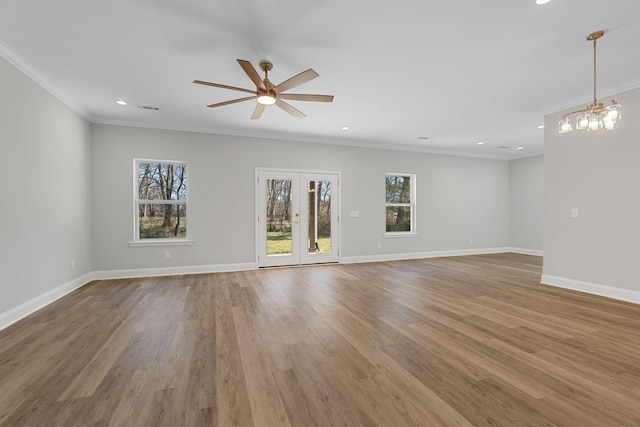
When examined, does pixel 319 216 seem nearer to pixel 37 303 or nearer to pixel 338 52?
pixel 338 52

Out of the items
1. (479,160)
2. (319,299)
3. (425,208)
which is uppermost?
(479,160)

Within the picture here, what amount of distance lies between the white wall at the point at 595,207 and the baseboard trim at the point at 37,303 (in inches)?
274

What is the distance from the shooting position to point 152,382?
182 cm

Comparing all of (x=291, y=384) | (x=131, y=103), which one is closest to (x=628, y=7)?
(x=291, y=384)

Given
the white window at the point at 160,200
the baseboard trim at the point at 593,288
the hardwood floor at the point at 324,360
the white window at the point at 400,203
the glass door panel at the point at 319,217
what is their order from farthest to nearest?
the white window at the point at 400,203 < the glass door panel at the point at 319,217 < the white window at the point at 160,200 < the baseboard trim at the point at 593,288 < the hardwood floor at the point at 324,360

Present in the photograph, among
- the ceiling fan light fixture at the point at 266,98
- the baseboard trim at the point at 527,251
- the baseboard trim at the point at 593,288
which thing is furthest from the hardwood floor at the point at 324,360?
the baseboard trim at the point at 527,251

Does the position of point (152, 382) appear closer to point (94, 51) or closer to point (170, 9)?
point (170, 9)

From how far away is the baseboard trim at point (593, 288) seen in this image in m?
3.48

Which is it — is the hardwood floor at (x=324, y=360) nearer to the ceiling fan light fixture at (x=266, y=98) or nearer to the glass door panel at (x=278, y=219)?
the glass door panel at (x=278, y=219)

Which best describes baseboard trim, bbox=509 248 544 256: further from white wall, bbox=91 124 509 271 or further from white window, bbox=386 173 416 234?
white window, bbox=386 173 416 234

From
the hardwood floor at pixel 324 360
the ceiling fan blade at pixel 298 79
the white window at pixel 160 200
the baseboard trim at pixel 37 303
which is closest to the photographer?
the hardwood floor at pixel 324 360

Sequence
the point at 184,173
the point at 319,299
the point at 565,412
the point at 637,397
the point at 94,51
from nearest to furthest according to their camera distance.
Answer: the point at 565,412 < the point at 637,397 < the point at 94,51 < the point at 319,299 < the point at 184,173

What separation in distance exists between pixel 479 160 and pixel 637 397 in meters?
7.04

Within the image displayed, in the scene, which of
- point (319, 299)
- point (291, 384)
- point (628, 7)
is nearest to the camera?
point (291, 384)
